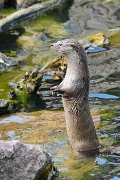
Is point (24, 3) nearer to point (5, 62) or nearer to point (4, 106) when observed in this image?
point (5, 62)

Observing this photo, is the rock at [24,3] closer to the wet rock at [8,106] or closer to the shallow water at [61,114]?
the shallow water at [61,114]

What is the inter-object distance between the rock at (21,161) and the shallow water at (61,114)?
0.73m

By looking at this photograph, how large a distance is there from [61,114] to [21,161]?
133 inches

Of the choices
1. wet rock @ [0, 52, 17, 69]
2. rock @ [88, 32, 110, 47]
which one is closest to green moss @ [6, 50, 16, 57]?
wet rock @ [0, 52, 17, 69]

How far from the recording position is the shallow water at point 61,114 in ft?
25.7

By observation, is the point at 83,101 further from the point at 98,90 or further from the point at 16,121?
the point at 98,90

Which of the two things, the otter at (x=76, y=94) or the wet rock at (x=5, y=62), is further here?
the wet rock at (x=5, y=62)

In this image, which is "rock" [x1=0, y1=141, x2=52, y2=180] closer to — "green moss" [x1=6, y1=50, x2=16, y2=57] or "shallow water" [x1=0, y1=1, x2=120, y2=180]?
"shallow water" [x1=0, y1=1, x2=120, y2=180]

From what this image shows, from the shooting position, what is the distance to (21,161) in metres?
6.72

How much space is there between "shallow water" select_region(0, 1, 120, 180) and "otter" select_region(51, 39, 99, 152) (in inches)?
10.0

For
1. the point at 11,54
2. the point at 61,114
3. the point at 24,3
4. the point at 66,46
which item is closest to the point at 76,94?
the point at 66,46

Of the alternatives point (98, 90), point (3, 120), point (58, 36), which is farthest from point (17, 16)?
point (3, 120)

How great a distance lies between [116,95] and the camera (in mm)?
10969

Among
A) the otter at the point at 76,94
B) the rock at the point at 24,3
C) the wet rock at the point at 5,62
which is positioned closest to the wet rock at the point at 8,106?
the otter at the point at 76,94
